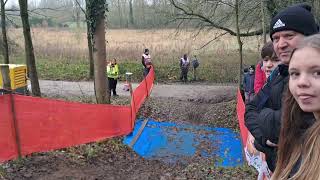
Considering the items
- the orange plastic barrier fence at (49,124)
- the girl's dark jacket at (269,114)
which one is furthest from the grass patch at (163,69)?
the girl's dark jacket at (269,114)

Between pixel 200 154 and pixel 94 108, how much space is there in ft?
9.36

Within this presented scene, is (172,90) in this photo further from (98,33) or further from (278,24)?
(278,24)

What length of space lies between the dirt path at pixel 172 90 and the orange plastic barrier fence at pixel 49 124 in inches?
328

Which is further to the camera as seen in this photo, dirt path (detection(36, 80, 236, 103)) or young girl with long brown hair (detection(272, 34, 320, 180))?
dirt path (detection(36, 80, 236, 103))

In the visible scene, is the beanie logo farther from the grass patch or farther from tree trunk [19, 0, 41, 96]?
the grass patch

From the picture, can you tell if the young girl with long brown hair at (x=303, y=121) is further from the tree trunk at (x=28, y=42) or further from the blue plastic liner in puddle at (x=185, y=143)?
the tree trunk at (x=28, y=42)

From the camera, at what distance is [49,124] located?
286 inches

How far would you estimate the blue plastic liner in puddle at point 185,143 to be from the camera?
935 centimetres

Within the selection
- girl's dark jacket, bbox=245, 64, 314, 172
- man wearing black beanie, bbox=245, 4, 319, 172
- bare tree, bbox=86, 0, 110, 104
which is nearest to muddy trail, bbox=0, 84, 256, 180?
bare tree, bbox=86, 0, 110, 104

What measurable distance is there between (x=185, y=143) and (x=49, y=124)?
13.8 ft

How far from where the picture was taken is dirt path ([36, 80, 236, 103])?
17.2 metres

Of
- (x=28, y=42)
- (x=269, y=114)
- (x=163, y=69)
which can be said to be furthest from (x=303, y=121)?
(x=163, y=69)

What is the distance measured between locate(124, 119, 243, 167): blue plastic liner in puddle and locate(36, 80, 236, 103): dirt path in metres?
4.84

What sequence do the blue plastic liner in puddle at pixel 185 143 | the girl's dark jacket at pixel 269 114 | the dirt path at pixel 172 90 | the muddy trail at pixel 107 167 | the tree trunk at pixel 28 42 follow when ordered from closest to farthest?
the girl's dark jacket at pixel 269 114
the muddy trail at pixel 107 167
the blue plastic liner in puddle at pixel 185 143
the tree trunk at pixel 28 42
the dirt path at pixel 172 90
